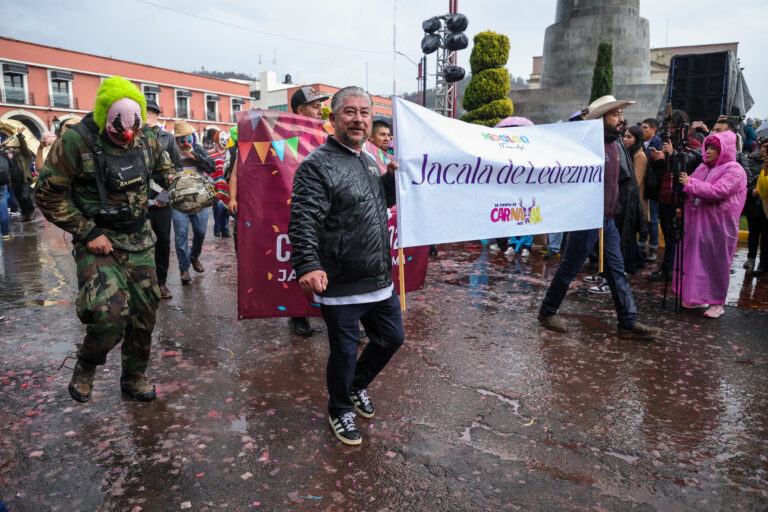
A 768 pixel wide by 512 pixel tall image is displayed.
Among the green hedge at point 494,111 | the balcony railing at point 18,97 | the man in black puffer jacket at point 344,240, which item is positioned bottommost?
the man in black puffer jacket at point 344,240

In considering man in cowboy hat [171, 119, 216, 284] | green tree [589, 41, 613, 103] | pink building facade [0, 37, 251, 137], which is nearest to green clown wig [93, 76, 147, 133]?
man in cowboy hat [171, 119, 216, 284]

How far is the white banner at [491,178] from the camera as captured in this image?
3469 mm

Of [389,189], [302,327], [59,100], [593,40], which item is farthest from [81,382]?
[59,100]

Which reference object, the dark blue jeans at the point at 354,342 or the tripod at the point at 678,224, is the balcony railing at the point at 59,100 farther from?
the dark blue jeans at the point at 354,342

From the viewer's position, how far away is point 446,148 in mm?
3656

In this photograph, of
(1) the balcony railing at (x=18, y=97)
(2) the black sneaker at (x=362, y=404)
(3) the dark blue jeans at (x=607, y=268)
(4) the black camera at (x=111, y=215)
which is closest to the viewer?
(4) the black camera at (x=111, y=215)

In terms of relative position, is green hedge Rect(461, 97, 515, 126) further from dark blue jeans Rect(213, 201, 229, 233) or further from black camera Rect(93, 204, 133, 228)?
black camera Rect(93, 204, 133, 228)

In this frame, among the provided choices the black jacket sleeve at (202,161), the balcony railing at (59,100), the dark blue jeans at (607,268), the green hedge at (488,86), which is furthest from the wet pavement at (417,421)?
the balcony railing at (59,100)

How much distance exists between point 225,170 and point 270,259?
91.5 inches

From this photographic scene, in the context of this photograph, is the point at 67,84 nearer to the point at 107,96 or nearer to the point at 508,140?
the point at 107,96

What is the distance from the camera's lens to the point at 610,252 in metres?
4.67

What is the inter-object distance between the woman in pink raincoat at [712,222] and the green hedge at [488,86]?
54.2 feet

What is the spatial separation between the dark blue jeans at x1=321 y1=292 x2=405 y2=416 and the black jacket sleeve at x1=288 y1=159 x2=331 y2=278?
339mm

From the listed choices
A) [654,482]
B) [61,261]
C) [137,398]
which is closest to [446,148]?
[654,482]
